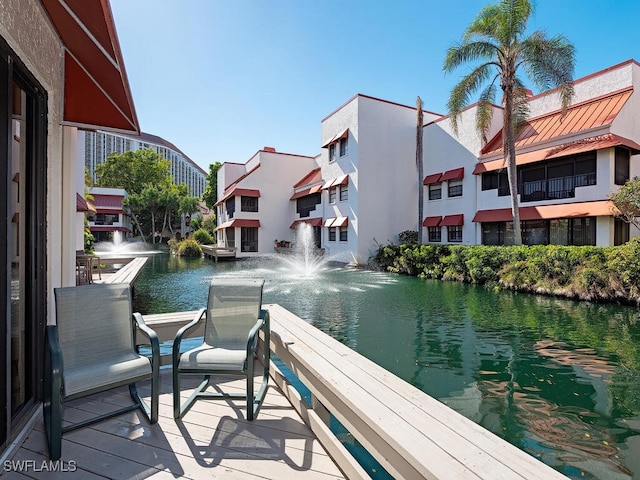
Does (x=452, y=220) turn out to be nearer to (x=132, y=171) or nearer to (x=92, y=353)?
(x=92, y=353)

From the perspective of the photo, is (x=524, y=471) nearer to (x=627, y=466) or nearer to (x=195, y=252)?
(x=627, y=466)

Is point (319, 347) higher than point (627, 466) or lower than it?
higher

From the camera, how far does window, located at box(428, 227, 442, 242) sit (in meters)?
21.2

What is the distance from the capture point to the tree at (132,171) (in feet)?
161

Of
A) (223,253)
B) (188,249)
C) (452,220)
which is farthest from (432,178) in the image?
(188,249)

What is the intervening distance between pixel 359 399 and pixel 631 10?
56.4ft

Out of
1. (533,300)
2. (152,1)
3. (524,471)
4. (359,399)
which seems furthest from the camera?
(533,300)

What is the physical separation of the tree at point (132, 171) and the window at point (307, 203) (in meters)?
27.9

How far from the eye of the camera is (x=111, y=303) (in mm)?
3049

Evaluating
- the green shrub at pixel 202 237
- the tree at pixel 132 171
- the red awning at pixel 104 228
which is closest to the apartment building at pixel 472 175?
the green shrub at pixel 202 237

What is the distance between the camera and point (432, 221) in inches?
825

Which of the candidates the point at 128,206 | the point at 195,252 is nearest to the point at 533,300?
the point at 195,252

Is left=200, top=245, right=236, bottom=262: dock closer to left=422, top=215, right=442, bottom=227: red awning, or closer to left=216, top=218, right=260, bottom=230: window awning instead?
left=216, top=218, right=260, bottom=230: window awning

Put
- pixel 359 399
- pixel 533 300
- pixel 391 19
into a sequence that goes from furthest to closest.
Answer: pixel 391 19 < pixel 533 300 < pixel 359 399
